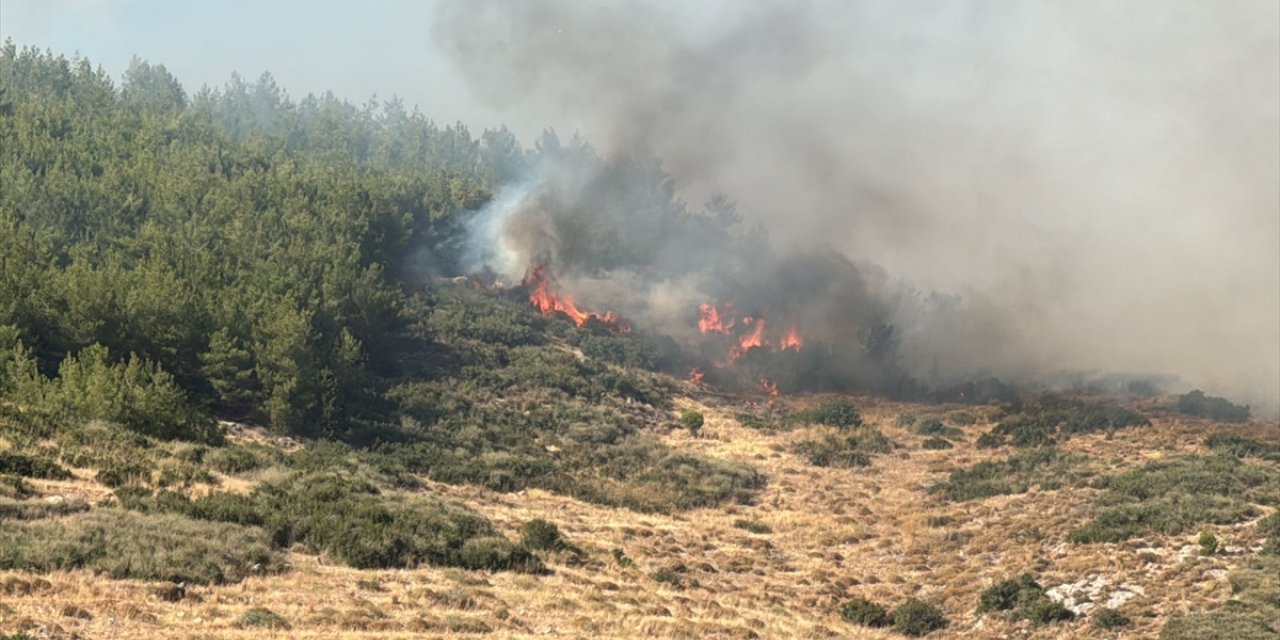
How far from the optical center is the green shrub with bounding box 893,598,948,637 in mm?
41312

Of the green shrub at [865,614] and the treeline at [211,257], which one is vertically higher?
the treeline at [211,257]

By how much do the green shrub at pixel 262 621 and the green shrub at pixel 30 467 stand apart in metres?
13.4

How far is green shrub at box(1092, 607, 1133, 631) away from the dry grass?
1.36 feet

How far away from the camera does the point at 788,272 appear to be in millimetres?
105750

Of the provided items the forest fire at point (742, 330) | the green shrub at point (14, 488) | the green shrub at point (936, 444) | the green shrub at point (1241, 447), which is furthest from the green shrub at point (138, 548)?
the forest fire at point (742, 330)

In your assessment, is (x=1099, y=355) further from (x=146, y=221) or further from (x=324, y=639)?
(x=324, y=639)

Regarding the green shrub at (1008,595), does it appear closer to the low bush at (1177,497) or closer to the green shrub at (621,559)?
the low bush at (1177,497)

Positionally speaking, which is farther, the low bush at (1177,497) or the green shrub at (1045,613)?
the low bush at (1177,497)

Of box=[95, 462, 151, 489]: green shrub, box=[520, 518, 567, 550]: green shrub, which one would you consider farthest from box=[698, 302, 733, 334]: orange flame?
box=[95, 462, 151, 489]: green shrub

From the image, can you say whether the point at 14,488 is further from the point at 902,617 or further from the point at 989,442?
the point at 989,442

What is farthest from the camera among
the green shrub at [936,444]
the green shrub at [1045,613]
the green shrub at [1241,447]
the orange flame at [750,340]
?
the orange flame at [750,340]

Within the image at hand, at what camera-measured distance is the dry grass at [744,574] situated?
27.8 m

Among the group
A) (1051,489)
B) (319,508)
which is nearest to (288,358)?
(319,508)

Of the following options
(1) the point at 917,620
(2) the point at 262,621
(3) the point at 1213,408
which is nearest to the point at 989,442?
(3) the point at 1213,408
